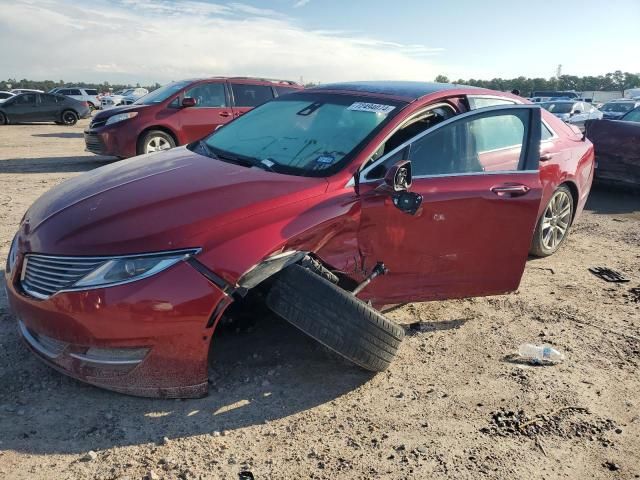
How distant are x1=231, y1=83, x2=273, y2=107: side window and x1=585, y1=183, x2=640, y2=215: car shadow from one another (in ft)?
20.2

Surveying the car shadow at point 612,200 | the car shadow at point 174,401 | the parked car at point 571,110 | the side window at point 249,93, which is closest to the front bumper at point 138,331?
the car shadow at point 174,401

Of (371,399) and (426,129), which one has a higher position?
(426,129)

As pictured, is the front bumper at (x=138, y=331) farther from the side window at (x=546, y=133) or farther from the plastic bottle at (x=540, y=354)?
the side window at (x=546, y=133)

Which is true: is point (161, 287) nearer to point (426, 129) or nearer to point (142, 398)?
point (142, 398)

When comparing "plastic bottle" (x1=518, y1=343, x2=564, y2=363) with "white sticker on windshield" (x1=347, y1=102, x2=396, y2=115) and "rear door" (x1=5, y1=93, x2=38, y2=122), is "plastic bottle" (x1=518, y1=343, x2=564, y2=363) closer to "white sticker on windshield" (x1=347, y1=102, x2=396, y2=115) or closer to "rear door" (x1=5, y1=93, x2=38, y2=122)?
"white sticker on windshield" (x1=347, y1=102, x2=396, y2=115)

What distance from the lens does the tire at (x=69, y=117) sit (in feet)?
77.2

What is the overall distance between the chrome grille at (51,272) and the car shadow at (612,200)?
6.91m

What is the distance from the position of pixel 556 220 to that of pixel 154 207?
13.7 feet

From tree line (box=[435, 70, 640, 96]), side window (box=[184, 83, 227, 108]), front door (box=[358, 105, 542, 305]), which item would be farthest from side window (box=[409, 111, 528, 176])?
tree line (box=[435, 70, 640, 96])

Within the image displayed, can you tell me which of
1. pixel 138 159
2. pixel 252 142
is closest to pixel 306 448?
pixel 252 142

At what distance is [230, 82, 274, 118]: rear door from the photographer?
1078 centimetres

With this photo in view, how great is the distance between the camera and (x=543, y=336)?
3830 millimetres

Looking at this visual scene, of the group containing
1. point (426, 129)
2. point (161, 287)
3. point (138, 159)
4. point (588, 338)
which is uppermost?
point (426, 129)

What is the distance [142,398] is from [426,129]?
7.80ft
